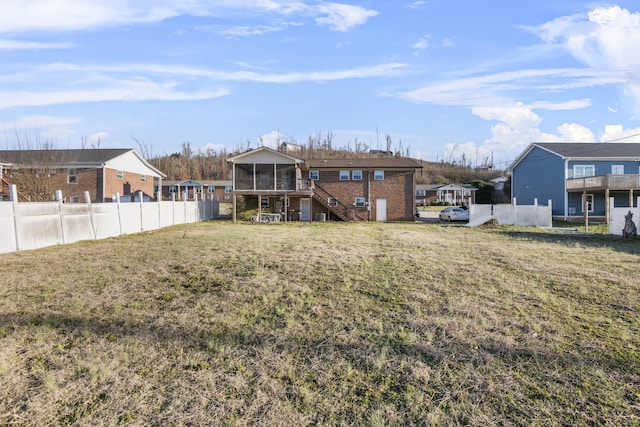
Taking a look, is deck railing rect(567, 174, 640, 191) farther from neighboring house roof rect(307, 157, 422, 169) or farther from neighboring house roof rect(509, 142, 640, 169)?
neighboring house roof rect(307, 157, 422, 169)

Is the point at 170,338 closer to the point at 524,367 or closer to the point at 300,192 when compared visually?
the point at 524,367

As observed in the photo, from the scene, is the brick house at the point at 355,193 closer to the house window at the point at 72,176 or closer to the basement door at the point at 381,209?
the basement door at the point at 381,209

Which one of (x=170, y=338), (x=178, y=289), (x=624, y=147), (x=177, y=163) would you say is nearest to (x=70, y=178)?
(x=178, y=289)

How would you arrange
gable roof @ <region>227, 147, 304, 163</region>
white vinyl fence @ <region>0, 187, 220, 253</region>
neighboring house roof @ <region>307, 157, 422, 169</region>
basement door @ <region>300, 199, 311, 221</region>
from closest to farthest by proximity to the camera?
white vinyl fence @ <region>0, 187, 220, 253</region> < gable roof @ <region>227, 147, 304, 163</region> < neighboring house roof @ <region>307, 157, 422, 169</region> < basement door @ <region>300, 199, 311, 221</region>

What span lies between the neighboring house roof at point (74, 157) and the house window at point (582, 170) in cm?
3814

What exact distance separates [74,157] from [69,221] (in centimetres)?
2168

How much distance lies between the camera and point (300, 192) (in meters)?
28.5

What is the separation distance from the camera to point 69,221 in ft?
46.3

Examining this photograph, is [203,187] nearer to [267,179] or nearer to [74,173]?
[74,173]

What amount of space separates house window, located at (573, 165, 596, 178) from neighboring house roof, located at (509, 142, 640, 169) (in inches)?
26.7

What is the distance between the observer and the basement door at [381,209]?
3134 centimetres

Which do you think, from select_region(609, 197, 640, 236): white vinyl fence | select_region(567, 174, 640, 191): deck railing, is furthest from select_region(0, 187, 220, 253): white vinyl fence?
select_region(567, 174, 640, 191): deck railing

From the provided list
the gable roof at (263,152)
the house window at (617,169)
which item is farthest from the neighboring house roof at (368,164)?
the house window at (617,169)

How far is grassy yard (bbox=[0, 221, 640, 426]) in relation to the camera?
382 cm
